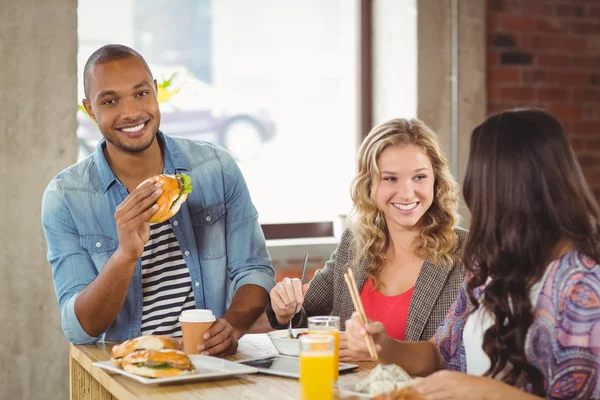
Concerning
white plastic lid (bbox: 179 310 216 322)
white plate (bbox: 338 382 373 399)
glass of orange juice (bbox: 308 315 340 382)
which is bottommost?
white plate (bbox: 338 382 373 399)

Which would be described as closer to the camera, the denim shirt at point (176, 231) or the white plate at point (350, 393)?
the white plate at point (350, 393)

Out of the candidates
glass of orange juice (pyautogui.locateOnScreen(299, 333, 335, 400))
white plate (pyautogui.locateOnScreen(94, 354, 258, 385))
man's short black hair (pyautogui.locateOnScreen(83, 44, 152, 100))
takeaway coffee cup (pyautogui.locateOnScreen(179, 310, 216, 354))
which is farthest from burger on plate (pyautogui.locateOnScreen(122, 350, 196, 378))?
man's short black hair (pyautogui.locateOnScreen(83, 44, 152, 100))

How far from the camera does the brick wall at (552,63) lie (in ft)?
14.1

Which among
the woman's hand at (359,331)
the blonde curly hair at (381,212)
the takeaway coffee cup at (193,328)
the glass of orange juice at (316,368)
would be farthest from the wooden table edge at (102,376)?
the blonde curly hair at (381,212)

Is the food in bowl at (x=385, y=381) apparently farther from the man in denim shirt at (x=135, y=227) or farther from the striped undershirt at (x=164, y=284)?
the striped undershirt at (x=164, y=284)

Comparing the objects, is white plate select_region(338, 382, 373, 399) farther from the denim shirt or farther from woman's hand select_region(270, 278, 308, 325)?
the denim shirt

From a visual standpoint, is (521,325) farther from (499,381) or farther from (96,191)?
(96,191)

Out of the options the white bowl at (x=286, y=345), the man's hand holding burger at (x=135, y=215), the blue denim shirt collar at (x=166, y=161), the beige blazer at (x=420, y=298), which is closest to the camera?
the white bowl at (x=286, y=345)

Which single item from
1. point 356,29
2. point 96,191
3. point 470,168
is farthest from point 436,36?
point 470,168

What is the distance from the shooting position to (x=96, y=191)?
250 centimetres

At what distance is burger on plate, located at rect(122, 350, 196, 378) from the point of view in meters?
1.80

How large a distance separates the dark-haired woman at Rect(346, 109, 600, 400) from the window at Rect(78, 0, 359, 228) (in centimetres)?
263

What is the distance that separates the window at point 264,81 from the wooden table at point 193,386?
2.00 metres

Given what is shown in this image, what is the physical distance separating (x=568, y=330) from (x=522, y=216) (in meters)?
0.25
